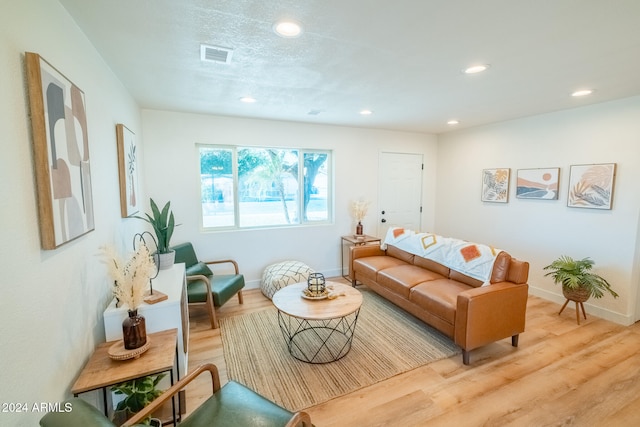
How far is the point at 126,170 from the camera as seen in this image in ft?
7.93

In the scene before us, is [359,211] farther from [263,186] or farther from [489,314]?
[489,314]

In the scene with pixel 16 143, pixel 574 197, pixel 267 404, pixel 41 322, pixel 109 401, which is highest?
pixel 16 143

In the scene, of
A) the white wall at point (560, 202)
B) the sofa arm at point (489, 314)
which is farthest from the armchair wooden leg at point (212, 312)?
the white wall at point (560, 202)

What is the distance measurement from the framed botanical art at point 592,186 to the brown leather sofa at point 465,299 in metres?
1.53

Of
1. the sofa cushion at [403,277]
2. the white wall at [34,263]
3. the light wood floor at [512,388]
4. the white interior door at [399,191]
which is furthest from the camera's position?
the white interior door at [399,191]

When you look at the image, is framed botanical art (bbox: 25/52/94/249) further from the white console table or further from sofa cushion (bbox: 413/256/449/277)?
sofa cushion (bbox: 413/256/449/277)

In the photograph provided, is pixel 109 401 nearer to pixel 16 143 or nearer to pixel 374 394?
pixel 16 143

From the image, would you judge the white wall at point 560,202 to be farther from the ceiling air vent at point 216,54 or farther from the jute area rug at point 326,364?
the ceiling air vent at point 216,54

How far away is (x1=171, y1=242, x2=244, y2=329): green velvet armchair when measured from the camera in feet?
9.80

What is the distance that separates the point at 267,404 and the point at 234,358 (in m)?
1.25

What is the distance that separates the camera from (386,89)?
2.72 metres

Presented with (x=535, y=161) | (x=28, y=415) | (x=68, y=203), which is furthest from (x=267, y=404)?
(x=535, y=161)

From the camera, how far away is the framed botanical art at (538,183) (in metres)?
3.57

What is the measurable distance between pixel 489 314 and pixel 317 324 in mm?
1694
